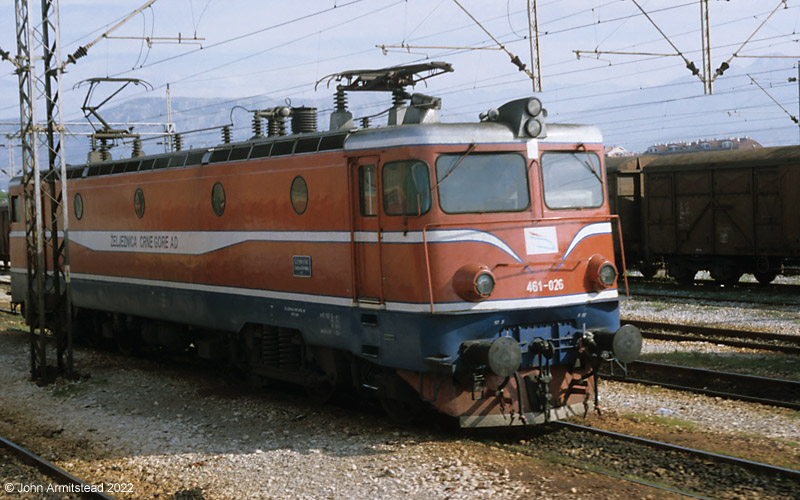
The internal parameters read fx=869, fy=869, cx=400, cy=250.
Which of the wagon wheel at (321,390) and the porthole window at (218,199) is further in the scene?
the porthole window at (218,199)

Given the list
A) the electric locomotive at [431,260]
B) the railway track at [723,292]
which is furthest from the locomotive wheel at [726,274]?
the electric locomotive at [431,260]

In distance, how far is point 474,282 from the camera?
30.1ft

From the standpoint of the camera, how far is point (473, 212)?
952 cm

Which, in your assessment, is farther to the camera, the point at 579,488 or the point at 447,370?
the point at 447,370

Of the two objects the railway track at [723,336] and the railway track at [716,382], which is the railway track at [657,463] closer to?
the railway track at [716,382]

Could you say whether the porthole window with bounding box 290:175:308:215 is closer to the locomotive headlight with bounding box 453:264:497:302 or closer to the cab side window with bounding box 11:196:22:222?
the locomotive headlight with bounding box 453:264:497:302

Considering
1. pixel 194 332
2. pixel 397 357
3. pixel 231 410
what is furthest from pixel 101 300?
pixel 397 357

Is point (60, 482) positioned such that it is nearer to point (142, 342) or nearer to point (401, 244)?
point (401, 244)

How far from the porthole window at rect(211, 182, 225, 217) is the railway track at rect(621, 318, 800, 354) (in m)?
8.10

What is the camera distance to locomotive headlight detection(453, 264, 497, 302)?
920cm

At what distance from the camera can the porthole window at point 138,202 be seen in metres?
15.0

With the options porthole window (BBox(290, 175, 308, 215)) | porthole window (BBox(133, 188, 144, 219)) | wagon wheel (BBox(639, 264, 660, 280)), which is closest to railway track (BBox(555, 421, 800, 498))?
porthole window (BBox(290, 175, 308, 215))

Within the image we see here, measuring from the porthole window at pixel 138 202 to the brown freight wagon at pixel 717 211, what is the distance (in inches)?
606

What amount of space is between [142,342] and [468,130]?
33.8 feet
